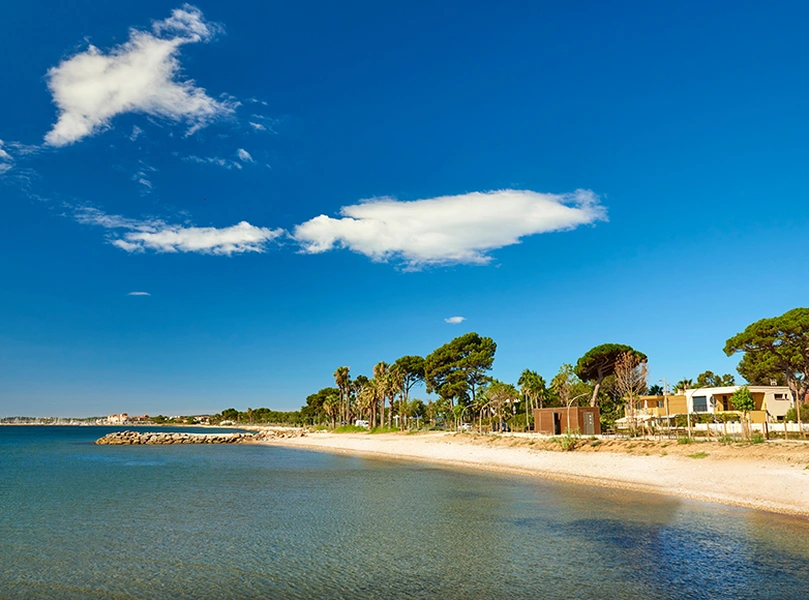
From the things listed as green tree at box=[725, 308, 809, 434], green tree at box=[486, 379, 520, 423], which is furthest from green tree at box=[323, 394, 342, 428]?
green tree at box=[725, 308, 809, 434]

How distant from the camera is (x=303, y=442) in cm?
10381

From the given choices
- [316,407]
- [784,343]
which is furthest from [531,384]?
[316,407]

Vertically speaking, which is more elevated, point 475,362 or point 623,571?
point 475,362

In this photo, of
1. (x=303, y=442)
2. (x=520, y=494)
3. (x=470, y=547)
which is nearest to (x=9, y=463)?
(x=303, y=442)

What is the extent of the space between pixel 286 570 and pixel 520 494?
1924 centimetres

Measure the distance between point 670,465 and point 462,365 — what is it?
180ft

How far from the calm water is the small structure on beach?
25.5 metres

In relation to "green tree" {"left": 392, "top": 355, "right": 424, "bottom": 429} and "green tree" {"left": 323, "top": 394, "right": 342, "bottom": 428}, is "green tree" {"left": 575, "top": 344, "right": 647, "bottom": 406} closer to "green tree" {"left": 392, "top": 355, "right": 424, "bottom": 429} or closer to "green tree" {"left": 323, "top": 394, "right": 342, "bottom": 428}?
"green tree" {"left": 392, "top": 355, "right": 424, "bottom": 429}

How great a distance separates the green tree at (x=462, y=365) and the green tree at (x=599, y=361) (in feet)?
53.7

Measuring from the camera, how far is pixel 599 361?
8038 cm

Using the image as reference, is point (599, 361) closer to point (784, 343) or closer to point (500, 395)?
point (500, 395)

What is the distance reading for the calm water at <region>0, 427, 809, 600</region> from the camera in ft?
54.3

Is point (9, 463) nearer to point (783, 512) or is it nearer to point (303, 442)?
point (303, 442)

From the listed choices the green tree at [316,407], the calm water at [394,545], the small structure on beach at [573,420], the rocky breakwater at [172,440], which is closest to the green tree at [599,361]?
the small structure on beach at [573,420]
